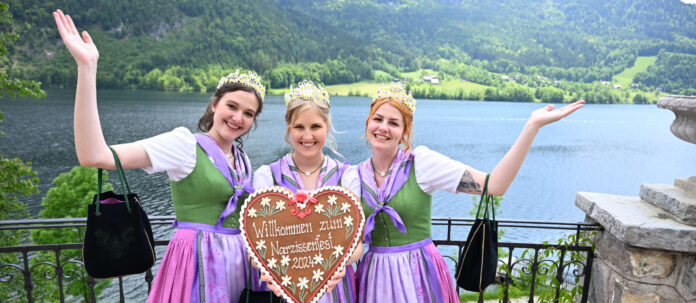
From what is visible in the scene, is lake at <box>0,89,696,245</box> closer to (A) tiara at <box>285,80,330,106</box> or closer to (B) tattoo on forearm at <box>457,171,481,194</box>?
(A) tiara at <box>285,80,330,106</box>

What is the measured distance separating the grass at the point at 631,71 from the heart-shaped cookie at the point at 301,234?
111 meters

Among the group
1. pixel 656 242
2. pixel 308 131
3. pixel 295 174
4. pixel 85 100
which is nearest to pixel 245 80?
pixel 308 131

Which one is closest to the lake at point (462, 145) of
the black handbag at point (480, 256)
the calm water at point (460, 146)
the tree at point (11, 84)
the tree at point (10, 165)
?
the calm water at point (460, 146)

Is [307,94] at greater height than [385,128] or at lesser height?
greater

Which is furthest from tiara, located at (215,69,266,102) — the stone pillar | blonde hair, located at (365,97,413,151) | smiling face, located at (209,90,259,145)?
the stone pillar

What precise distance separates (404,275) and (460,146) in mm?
41524

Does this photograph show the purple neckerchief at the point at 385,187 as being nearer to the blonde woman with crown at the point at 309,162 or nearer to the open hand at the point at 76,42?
the blonde woman with crown at the point at 309,162

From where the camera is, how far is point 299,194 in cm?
197

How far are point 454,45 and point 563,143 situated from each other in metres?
80.8

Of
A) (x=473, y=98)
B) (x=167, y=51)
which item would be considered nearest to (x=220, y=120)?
(x=167, y=51)

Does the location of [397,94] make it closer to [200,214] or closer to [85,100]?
[200,214]

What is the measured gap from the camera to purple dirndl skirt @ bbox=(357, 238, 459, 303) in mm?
2145

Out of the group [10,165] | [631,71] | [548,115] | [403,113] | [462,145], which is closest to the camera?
[548,115]

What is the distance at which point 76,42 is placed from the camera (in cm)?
170
